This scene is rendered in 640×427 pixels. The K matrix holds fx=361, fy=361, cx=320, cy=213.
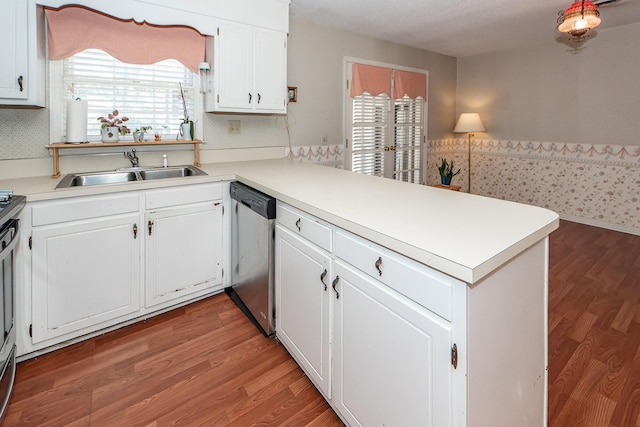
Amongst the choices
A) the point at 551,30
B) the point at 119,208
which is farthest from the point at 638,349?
the point at 551,30

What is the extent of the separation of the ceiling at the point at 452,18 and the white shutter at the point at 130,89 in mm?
1254

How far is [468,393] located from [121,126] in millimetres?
2692

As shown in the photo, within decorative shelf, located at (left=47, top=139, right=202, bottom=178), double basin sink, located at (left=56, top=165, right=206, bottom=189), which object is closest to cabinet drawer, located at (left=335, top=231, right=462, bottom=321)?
double basin sink, located at (left=56, top=165, right=206, bottom=189)

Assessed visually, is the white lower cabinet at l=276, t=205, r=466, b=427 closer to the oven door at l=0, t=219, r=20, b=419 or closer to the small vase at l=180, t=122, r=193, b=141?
the oven door at l=0, t=219, r=20, b=419

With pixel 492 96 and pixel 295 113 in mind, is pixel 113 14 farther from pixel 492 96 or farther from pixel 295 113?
pixel 492 96

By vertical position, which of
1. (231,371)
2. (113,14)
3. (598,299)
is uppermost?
(113,14)

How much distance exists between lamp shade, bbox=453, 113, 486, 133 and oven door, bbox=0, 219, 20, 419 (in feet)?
16.4

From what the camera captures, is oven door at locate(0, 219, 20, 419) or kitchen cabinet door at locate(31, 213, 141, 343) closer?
oven door at locate(0, 219, 20, 419)

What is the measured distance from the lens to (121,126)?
8.54 ft

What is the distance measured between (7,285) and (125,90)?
→ 5.19 ft

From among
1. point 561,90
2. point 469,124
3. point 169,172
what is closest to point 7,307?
point 169,172

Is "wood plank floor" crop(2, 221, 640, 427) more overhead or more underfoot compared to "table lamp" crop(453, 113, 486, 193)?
more underfoot

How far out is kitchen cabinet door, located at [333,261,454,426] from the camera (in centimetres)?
100

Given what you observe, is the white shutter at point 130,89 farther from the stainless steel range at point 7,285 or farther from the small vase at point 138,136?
the stainless steel range at point 7,285
